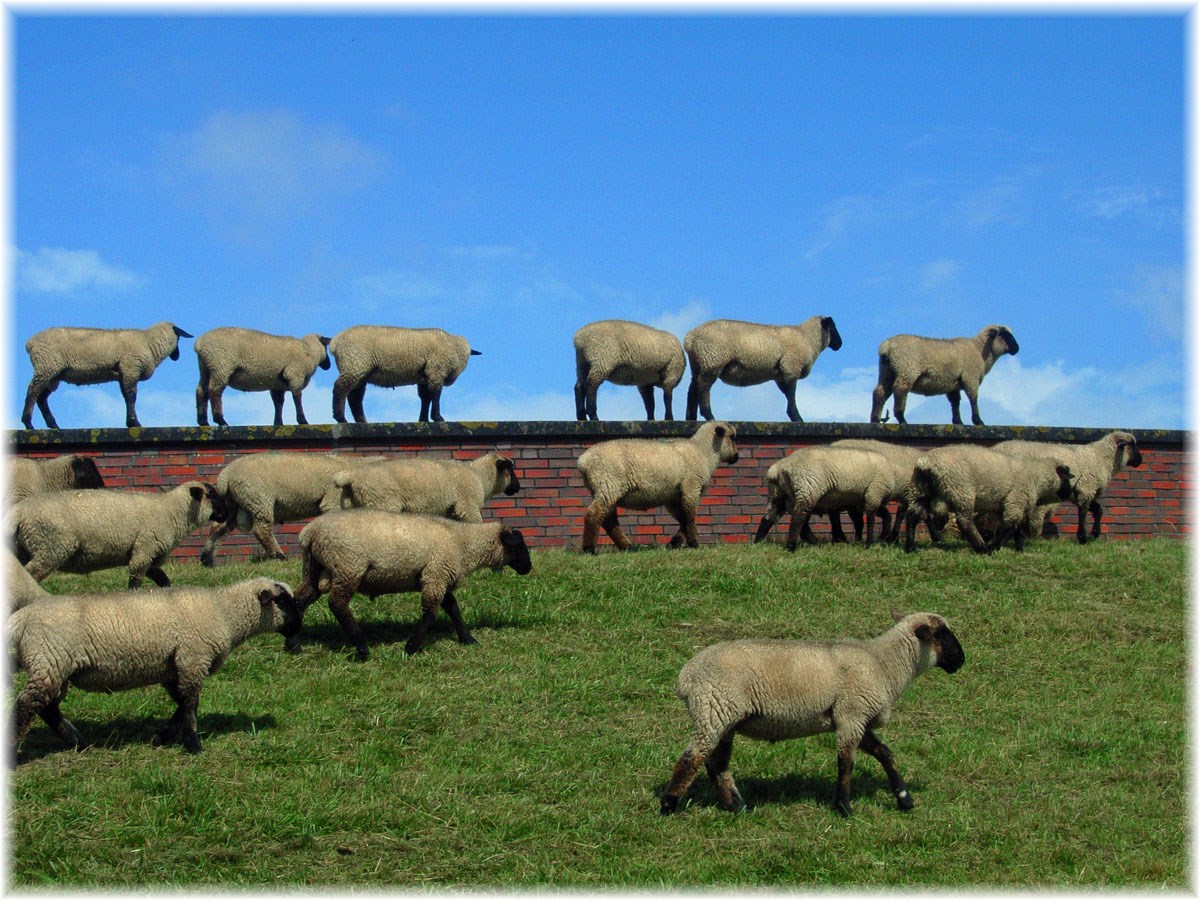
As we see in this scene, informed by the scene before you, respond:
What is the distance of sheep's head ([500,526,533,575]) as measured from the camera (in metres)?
12.0

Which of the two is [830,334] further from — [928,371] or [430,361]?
[430,361]

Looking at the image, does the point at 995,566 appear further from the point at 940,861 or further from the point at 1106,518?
the point at 940,861

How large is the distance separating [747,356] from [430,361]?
5174 mm

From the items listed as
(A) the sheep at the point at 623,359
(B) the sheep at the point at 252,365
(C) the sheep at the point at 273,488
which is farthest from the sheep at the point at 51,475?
(A) the sheep at the point at 623,359

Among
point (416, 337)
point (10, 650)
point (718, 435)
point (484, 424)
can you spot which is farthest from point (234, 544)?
point (10, 650)

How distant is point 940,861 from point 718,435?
1044cm

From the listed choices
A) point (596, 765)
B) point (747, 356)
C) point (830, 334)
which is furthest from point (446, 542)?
point (830, 334)

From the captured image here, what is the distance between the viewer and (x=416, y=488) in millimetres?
14359

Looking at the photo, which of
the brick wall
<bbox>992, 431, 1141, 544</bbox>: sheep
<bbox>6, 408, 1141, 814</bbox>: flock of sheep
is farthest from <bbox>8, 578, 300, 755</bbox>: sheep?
<bbox>992, 431, 1141, 544</bbox>: sheep

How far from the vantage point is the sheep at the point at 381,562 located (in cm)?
1113

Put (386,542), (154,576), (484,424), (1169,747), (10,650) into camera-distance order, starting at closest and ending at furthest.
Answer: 1. (10,650)
2. (1169,747)
3. (386,542)
4. (154,576)
5. (484,424)

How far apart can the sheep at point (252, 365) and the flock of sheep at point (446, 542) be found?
4238mm

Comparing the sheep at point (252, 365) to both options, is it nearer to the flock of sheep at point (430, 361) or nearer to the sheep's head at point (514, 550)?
the flock of sheep at point (430, 361)

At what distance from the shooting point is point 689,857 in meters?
7.44
